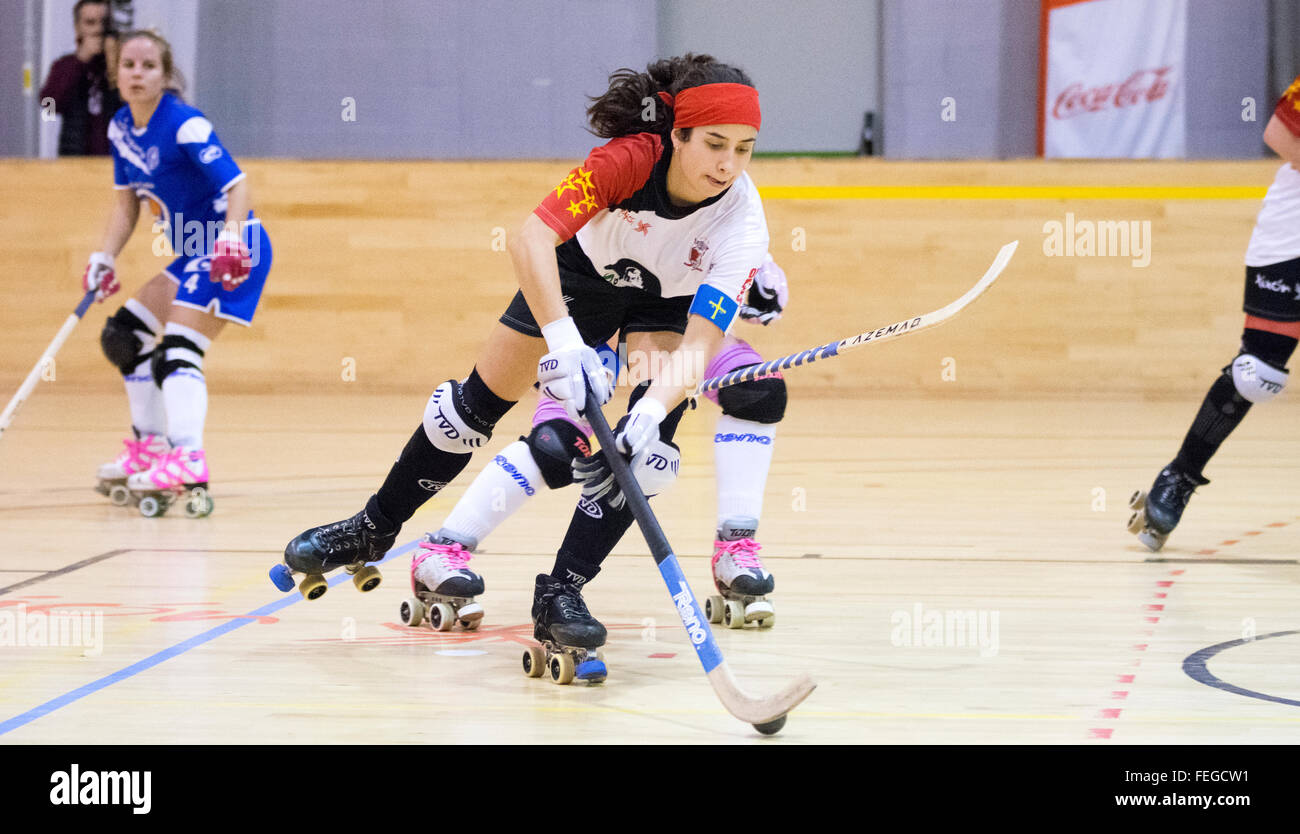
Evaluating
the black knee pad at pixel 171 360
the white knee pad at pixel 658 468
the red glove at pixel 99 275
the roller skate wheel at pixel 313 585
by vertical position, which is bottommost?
the roller skate wheel at pixel 313 585

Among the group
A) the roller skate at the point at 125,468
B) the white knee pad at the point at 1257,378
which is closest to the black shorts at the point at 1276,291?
the white knee pad at the point at 1257,378

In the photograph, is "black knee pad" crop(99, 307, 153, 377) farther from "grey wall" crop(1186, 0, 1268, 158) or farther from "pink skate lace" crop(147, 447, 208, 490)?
"grey wall" crop(1186, 0, 1268, 158)

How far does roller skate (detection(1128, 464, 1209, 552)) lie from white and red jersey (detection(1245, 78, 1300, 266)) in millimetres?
Result: 685

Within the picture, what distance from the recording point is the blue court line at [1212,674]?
290cm

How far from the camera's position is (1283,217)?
4.38m

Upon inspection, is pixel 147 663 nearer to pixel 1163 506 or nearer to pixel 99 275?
pixel 99 275

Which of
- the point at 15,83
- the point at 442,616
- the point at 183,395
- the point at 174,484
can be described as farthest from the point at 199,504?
the point at 15,83

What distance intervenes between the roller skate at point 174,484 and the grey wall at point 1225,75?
747 centimetres

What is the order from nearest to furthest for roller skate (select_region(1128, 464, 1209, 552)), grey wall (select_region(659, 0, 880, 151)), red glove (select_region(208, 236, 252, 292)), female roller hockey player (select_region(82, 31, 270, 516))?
1. roller skate (select_region(1128, 464, 1209, 552))
2. red glove (select_region(208, 236, 252, 292))
3. female roller hockey player (select_region(82, 31, 270, 516))
4. grey wall (select_region(659, 0, 880, 151))

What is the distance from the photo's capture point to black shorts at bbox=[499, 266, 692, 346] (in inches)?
132

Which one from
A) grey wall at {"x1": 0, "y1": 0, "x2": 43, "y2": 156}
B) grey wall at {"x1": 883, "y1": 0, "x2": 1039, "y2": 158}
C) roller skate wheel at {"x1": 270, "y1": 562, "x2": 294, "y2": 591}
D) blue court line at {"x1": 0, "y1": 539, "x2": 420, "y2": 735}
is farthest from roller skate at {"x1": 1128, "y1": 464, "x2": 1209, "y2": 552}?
grey wall at {"x1": 0, "y1": 0, "x2": 43, "y2": 156}

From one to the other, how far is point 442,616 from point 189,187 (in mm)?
2666

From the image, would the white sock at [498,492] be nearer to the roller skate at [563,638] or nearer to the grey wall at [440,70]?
the roller skate at [563,638]

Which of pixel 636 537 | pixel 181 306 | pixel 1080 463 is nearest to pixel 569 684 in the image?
pixel 636 537
